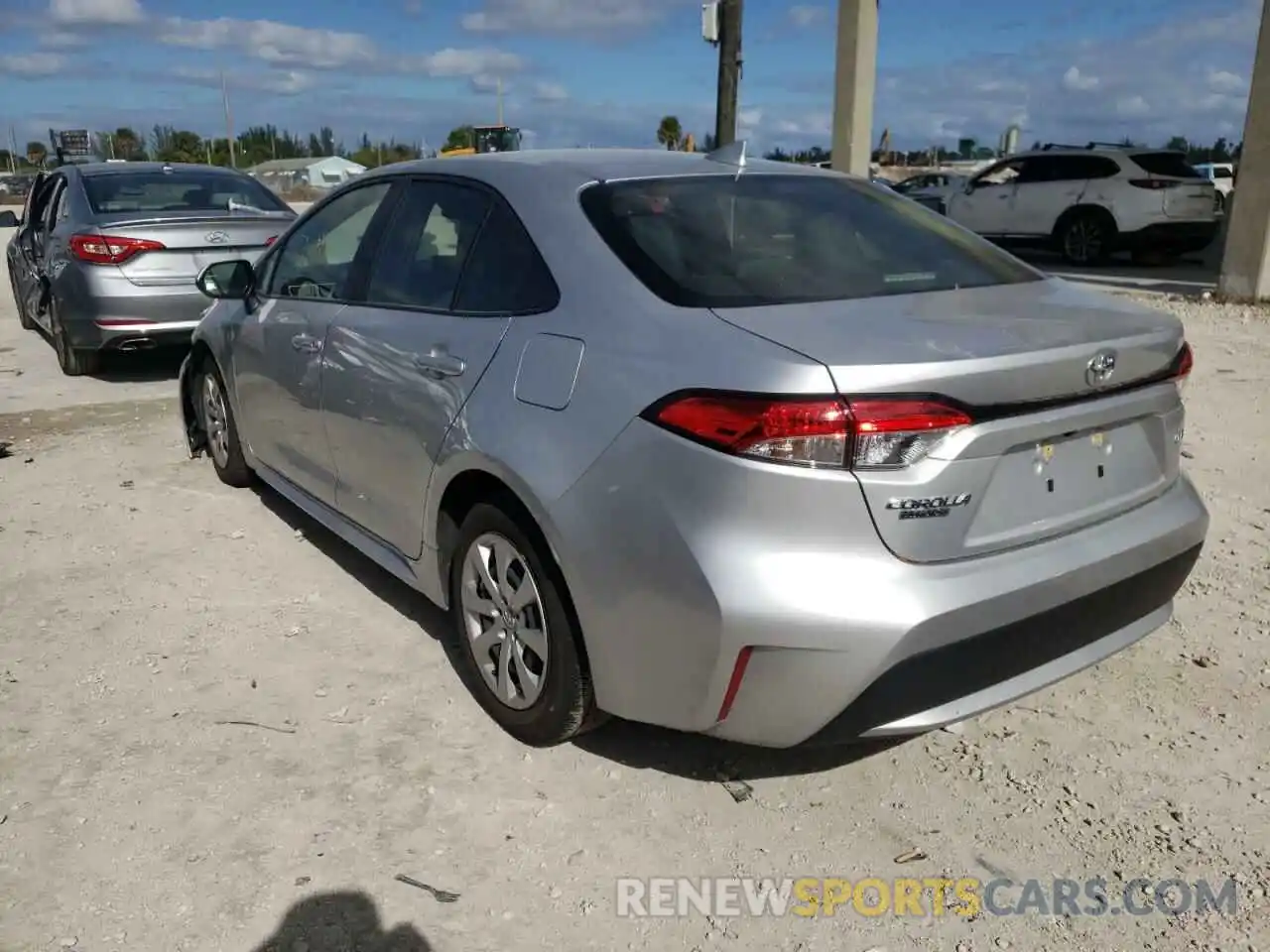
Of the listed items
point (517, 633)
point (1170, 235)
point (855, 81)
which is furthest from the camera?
point (855, 81)

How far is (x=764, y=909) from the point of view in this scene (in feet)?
7.86

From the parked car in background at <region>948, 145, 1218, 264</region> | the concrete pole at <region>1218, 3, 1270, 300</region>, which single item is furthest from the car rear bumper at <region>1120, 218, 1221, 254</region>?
the concrete pole at <region>1218, 3, 1270, 300</region>

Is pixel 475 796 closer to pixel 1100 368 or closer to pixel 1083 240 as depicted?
pixel 1100 368

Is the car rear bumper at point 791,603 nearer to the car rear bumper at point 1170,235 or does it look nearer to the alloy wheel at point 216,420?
the alloy wheel at point 216,420

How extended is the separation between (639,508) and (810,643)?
474 millimetres

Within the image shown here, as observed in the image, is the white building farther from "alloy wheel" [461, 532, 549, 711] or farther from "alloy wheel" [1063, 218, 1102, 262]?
"alloy wheel" [461, 532, 549, 711]

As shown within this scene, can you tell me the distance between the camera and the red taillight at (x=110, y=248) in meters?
7.16

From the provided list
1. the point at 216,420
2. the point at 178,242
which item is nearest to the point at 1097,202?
the point at 178,242

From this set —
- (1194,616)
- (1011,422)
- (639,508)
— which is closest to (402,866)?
(639,508)

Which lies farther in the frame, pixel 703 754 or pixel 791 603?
pixel 703 754

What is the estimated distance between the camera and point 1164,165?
1401 cm

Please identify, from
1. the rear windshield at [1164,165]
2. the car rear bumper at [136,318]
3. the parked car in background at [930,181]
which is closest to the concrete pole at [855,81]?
the rear windshield at [1164,165]

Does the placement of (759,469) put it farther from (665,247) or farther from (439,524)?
(439,524)

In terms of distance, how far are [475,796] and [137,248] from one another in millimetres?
5847
